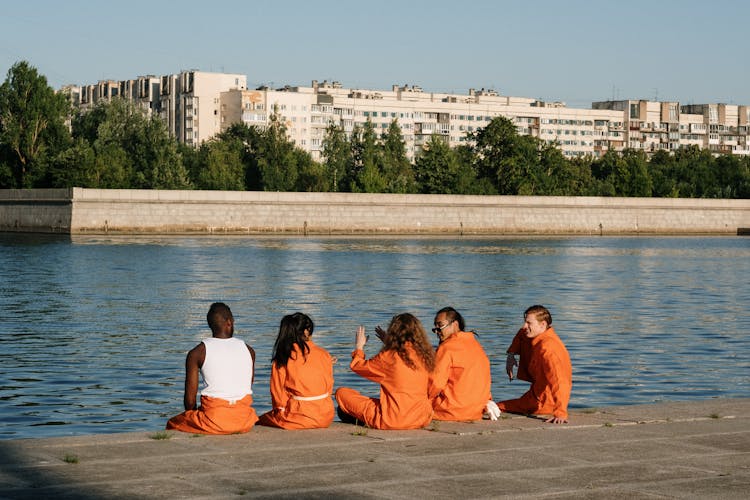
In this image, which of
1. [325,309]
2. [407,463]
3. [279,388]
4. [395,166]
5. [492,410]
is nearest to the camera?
[407,463]

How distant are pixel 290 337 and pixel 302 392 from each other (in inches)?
17.8

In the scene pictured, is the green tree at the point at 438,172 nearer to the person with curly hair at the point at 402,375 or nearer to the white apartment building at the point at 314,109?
the white apartment building at the point at 314,109

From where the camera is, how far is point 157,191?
86.8 meters

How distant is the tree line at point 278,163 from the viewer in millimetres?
92375

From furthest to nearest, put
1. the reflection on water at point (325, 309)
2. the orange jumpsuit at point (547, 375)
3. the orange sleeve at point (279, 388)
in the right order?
the reflection on water at point (325, 309)
the orange jumpsuit at point (547, 375)
the orange sleeve at point (279, 388)

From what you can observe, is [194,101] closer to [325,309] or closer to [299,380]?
[325,309]

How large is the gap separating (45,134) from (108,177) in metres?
5.75

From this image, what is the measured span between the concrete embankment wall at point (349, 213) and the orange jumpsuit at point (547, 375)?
7533cm

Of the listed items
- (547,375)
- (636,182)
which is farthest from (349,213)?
(547,375)

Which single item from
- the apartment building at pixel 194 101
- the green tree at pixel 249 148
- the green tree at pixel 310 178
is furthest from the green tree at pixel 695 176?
the apartment building at pixel 194 101

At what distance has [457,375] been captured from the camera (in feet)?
37.0

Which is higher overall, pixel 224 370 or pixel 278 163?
pixel 278 163

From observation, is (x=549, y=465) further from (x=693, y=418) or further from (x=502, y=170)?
(x=502, y=170)

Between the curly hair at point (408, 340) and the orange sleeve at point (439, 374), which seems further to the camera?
the orange sleeve at point (439, 374)
